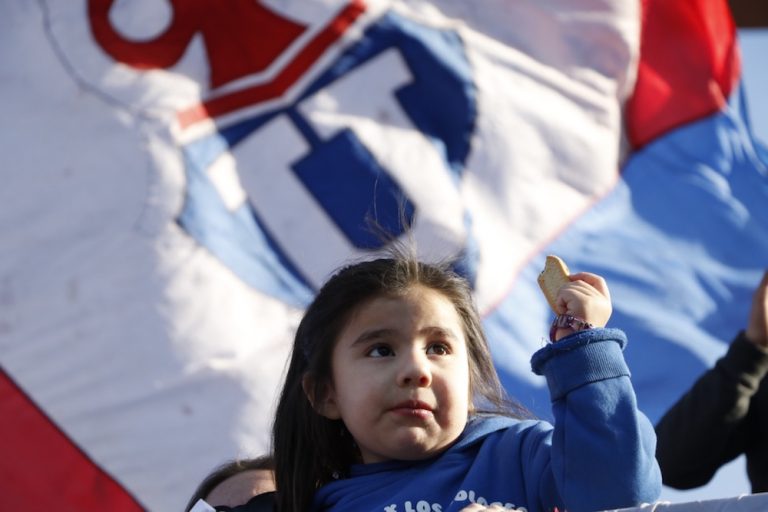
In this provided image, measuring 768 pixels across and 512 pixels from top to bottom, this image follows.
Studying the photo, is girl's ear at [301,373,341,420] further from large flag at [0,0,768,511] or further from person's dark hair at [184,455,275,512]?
large flag at [0,0,768,511]

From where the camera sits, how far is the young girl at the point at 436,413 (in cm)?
144

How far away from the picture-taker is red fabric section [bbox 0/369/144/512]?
133 inches

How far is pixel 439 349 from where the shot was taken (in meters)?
1.67

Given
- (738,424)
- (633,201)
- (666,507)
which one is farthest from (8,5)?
(666,507)

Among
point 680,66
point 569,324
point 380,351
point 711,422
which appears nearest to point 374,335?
point 380,351

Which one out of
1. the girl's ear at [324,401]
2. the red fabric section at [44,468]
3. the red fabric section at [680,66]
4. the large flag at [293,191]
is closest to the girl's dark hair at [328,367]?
the girl's ear at [324,401]

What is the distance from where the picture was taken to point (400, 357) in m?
1.64

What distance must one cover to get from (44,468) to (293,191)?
100 centimetres

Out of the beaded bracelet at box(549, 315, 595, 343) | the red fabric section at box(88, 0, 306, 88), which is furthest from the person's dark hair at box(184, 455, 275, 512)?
the red fabric section at box(88, 0, 306, 88)

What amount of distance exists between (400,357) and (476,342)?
0.20m

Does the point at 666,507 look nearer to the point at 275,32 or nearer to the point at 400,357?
the point at 400,357

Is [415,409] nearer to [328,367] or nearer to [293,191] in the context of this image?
[328,367]

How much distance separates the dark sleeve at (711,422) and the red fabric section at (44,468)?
4.34ft

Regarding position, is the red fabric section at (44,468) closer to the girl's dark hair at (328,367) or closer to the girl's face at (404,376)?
the girl's dark hair at (328,367)
